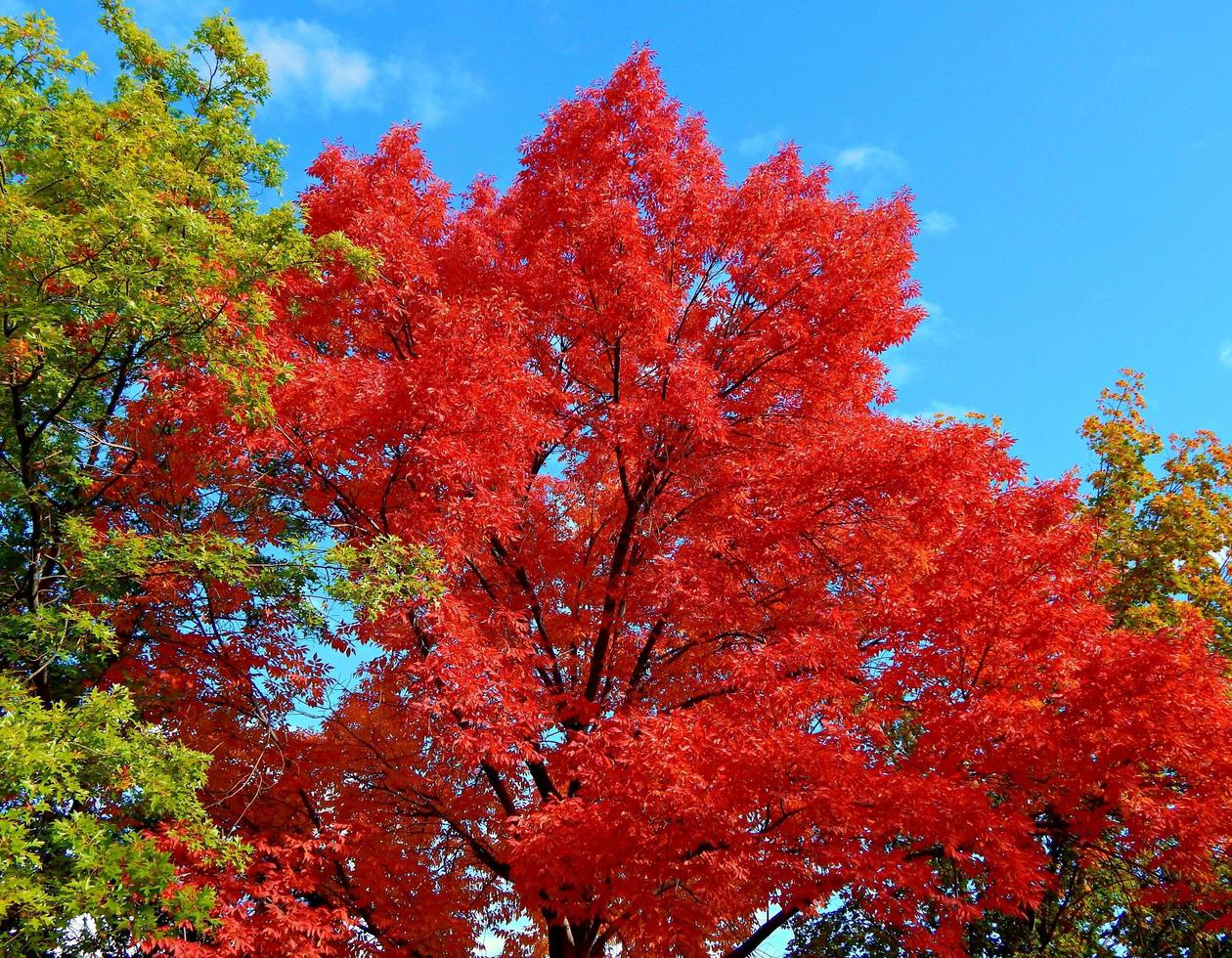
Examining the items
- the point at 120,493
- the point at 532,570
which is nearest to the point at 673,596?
the point at 532,570

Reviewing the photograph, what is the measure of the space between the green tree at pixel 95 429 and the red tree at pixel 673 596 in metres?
1.16

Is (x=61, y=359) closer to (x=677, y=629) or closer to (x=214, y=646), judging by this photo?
(x=214, y=646)

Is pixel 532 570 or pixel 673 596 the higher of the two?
pixel 532 570

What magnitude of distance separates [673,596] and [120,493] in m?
6.52

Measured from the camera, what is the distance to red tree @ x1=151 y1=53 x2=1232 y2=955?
287 inches

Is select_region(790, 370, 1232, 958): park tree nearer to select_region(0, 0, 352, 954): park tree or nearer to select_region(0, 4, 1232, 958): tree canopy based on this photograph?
select_region(0, 4, 1232, 958): tree canopy

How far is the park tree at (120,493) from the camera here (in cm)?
682

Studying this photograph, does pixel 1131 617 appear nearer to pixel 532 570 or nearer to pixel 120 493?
pixel 532 570

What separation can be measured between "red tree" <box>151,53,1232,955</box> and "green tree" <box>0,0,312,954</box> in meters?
1.16

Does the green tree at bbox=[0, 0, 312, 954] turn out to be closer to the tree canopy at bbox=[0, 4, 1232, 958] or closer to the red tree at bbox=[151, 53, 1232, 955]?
the tree canopy at bbox=[0, 4, 1232, 958]

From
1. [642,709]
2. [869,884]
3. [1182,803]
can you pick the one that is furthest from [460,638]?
[1182,803]

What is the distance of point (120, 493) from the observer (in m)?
9.95

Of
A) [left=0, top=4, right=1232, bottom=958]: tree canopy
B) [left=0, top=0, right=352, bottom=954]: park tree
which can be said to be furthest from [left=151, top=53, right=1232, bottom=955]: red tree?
[left=0, top=0, right=352, bottom=954]: park tree

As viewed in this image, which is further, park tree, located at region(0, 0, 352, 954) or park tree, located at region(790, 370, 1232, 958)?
park tree, located at region(790, 370, 1232, 958)
